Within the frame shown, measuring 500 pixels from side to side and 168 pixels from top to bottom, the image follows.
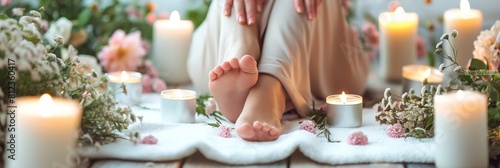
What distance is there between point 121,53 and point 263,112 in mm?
838

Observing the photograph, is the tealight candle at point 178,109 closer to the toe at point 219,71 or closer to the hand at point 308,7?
the toe at point 219,71

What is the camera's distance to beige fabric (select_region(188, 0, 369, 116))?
229 centimetres

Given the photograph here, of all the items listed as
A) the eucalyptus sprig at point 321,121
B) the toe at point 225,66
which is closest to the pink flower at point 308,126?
the eucalyptus sprig at point 321,121

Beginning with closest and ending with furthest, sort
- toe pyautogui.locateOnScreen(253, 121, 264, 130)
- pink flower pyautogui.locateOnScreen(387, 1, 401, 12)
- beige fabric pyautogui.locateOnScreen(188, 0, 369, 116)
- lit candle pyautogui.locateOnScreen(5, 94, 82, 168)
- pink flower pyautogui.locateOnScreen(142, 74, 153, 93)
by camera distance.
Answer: lit candle pyautogui.locateOnScreen(5, 94, 82, 168)
toe pyautogui.locateOnScreen(253, 121, 264, 130)
beige fabric pyautogui.locateOnScreen(188, 0, 369, 116)
pink flower pyautogui.locateOnScreen(142, 74, 153, 93)
pink flower pyautogui.locateOnScreen(387, 1, 401, 12)

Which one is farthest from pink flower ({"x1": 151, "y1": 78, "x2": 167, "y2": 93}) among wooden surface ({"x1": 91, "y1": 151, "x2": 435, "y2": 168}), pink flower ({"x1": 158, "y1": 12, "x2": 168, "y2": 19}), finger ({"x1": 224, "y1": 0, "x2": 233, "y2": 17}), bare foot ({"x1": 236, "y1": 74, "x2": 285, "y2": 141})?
wooden surface ({"x1": 91, "y1": 151, "x2": 435, "y2": 168})

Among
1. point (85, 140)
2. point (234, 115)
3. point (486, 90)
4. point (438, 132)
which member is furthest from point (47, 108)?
point (486, 90)

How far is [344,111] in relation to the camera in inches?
88.4

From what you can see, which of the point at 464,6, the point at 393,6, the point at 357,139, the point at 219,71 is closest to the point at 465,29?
the point at 464,6

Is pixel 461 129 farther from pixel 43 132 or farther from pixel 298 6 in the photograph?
pixel 43 132

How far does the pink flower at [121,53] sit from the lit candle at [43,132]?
1040mm

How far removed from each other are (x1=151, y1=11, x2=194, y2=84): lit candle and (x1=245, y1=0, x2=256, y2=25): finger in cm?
60

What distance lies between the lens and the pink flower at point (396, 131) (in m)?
2.11

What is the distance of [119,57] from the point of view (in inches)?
111

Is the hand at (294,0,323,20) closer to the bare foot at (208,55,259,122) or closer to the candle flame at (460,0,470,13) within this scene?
the bare foot at (208,55,259,122)
